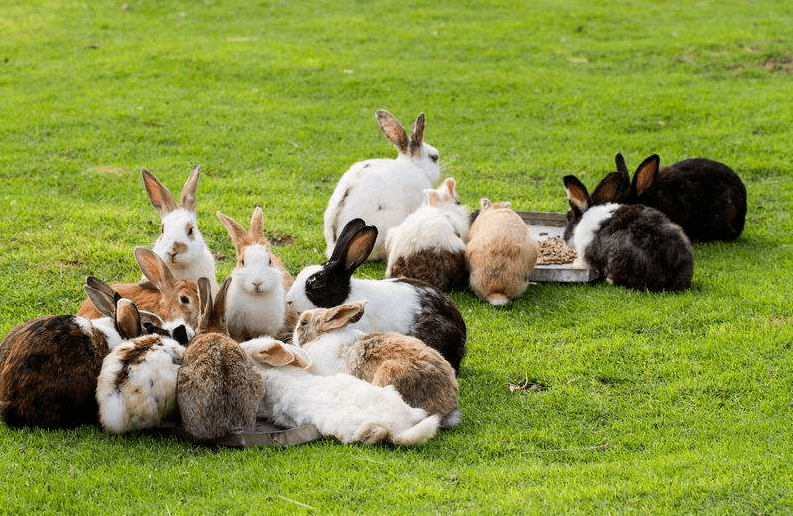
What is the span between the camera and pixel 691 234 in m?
8.95

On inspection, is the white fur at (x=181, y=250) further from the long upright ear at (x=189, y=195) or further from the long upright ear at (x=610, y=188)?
the long upright ear at (x=610, y=188)

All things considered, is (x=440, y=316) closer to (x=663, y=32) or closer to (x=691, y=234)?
(x=691, y=234)

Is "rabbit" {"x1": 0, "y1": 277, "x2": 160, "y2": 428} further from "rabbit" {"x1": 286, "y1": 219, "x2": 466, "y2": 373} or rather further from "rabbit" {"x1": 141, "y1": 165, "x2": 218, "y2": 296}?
"rabbit" {"x1": 286, "y1": 219, "x2": 466, "y2": 373}

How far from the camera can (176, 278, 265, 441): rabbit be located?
16.9 ft

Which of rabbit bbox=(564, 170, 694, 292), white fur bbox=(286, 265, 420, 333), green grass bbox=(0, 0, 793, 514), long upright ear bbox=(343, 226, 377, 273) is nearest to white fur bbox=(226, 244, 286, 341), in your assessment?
white fur bbox=(286, 265, 420, 333)

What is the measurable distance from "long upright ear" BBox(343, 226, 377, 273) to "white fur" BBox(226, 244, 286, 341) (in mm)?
427

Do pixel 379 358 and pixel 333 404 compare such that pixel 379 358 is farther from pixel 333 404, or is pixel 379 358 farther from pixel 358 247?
pixel 358 247

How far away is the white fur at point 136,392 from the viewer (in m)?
5.17

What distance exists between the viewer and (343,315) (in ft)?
19.2

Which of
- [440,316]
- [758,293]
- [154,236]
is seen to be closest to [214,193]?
[154,236]

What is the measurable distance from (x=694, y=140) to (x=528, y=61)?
12.1 ft

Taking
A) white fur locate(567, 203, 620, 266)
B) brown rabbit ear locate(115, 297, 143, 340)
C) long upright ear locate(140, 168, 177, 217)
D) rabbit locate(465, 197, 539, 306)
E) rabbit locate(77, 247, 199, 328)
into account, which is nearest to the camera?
brown rabbit ear locate(115, 297, 143, 340)

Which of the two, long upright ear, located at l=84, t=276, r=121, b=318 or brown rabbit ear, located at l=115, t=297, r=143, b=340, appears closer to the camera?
brown rabbit ear, located at l=115, t=297, r=143, b=340

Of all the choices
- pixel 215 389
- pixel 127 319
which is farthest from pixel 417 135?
pixel 215 389
